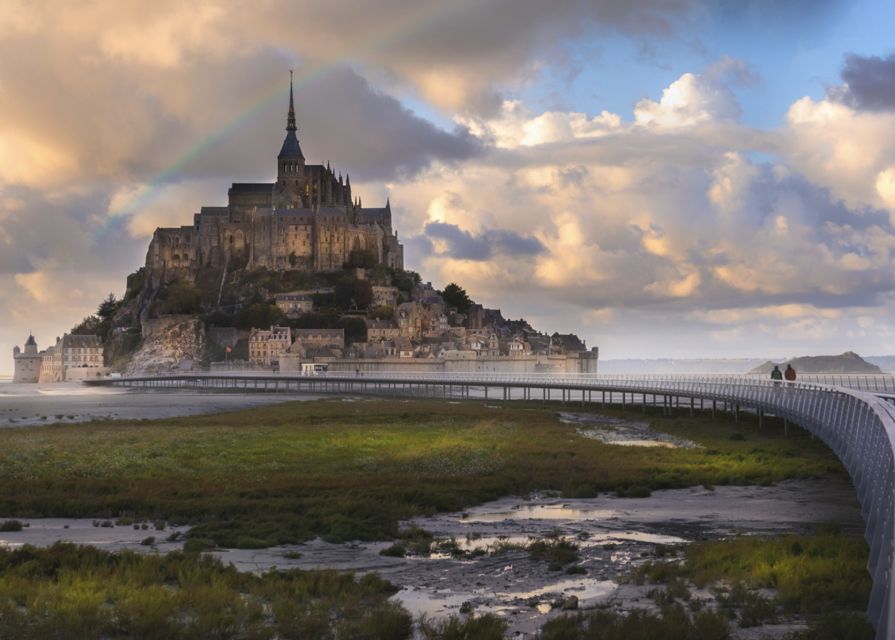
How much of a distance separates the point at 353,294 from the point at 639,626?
604 ft

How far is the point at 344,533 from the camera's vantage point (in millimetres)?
19828

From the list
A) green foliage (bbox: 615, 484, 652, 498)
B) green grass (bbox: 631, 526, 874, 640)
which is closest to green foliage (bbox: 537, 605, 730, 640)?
green grass (bbox: 631, 526, 874, 640)

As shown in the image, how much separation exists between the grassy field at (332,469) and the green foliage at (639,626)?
7.80m

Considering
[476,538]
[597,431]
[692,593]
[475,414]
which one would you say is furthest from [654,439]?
[692,593]

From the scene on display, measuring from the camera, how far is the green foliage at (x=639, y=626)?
11891 millimetres

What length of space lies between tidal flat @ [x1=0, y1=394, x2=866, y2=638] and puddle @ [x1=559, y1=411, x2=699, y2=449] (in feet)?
3.55

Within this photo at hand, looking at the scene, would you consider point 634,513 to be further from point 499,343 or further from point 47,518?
point 499,343

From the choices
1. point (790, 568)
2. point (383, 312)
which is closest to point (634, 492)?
point (790, 568)

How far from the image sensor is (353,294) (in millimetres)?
195125

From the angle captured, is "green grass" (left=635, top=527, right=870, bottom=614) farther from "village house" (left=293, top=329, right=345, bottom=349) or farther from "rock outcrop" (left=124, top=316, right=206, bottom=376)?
"rock outcrop" (left=124, top=316, right=206, bottom=376)

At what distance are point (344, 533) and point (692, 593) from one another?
7627mm

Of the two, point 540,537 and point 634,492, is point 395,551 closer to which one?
point 540,537

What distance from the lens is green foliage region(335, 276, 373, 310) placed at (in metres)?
194

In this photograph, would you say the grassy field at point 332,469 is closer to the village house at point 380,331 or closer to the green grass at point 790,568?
the green grass at point 790,568
